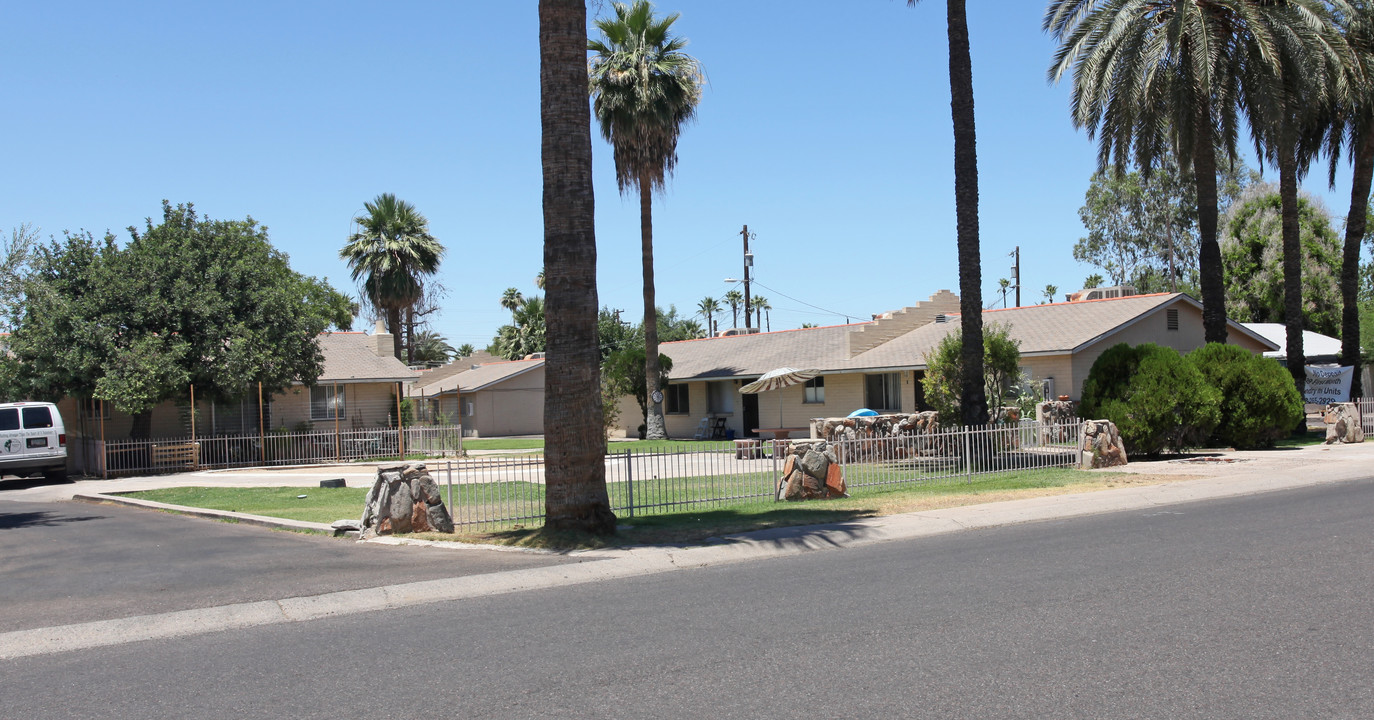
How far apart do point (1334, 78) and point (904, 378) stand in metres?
14.1

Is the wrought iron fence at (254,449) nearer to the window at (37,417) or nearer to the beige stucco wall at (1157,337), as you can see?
the window at (37,417)

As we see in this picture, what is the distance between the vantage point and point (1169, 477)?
18.2 meters

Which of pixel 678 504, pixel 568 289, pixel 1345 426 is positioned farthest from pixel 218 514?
pixel 1345 426

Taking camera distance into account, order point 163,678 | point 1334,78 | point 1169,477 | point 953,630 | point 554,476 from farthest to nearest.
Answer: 1. point 1334,78
2. point 1169,477
3. point 554,476
4. point 953,630
5. point 163,678

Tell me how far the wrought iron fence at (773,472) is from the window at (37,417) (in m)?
9.50

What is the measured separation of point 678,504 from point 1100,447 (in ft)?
30.9

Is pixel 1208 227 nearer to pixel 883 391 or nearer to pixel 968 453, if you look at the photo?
pixel 968 453

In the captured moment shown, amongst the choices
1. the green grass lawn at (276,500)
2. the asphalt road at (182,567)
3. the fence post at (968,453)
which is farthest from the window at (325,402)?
the fence post at (968,453)

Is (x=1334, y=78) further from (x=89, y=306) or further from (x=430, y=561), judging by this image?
(x=89, y=306)

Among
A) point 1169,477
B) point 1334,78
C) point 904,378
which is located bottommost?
point 1169,477

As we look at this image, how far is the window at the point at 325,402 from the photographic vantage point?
3425 cm

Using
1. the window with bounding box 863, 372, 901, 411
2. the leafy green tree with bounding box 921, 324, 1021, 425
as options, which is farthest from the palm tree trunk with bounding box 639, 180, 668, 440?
the leafy green tree with bounding box 921, 324, 1021, 425

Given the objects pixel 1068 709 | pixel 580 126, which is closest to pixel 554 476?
pixel 580 126

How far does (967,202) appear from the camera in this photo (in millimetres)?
21375
